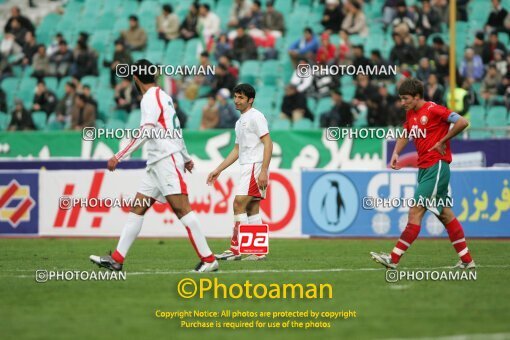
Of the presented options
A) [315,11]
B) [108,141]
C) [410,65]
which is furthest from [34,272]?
[315,11]

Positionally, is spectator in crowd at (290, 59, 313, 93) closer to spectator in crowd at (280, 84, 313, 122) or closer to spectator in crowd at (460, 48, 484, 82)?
spectator in crowd at (280, 84, 313, 122)

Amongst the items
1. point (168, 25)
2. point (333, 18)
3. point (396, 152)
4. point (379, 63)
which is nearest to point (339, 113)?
point (379, 63)

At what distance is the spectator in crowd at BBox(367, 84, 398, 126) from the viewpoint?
73.8ft

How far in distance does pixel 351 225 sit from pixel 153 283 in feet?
26.7

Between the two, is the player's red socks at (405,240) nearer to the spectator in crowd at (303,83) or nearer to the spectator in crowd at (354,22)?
the spectator in crowd at (303,83)

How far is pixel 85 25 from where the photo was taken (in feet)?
97.0

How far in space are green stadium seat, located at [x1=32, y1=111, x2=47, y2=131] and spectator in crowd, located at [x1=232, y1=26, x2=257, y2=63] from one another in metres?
4.91

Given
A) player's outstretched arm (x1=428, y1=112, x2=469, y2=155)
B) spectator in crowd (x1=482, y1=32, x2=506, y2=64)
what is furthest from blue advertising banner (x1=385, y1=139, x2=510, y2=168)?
player's outstretched arm (x1=428, y1=112, x2=469, y2=155)

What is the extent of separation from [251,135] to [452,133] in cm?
301

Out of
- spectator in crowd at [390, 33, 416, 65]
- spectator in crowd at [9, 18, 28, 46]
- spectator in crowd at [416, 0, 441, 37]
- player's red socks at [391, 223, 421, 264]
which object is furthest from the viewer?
spectator in crowd at [9, 18, 28, 46]

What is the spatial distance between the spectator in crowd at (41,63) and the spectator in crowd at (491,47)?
11.2 meters

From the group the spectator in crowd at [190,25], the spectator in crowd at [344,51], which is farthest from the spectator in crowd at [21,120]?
the spectator in crowd at [344,51]

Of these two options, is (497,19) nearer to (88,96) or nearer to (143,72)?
(88,96)

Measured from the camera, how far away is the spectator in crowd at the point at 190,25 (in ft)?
89.2
